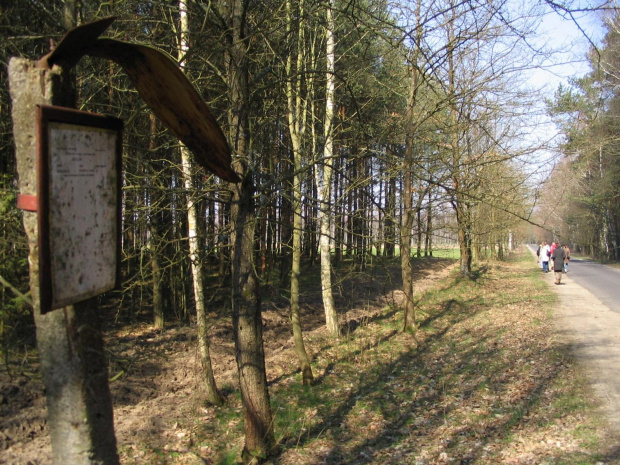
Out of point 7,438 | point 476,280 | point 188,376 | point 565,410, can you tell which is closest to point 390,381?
point 565,410

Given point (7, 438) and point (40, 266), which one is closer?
point (40, 266)

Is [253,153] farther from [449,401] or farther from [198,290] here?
[449,401]

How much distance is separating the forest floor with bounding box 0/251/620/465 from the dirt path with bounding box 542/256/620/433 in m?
0.19

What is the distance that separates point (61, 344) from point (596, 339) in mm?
11064

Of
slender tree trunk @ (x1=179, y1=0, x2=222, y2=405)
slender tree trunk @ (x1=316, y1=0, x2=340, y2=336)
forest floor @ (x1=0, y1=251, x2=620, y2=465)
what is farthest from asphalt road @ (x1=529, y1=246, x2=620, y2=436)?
slender tree trunk @ (x1=179, y1=0, x2=222, y2=405)

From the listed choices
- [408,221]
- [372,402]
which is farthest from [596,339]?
[372,402]

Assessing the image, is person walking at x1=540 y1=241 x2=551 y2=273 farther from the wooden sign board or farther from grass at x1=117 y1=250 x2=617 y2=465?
the wooden sign board

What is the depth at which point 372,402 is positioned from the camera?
814 centimetres

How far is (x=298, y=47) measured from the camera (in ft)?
30.0

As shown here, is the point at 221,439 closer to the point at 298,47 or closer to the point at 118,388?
the point at 118,388

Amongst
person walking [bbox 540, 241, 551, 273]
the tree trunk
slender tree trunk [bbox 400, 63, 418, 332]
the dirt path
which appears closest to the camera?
the tree trunk

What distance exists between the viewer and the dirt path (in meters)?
7.09

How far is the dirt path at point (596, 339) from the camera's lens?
7.09m

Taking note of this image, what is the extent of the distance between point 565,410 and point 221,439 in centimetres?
474
